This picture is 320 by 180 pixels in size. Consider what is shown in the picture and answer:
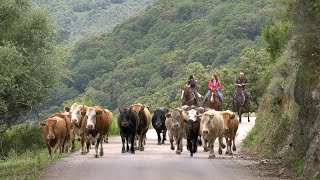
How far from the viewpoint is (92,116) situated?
24.5 metres

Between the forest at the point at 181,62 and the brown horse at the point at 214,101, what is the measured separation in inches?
84.0

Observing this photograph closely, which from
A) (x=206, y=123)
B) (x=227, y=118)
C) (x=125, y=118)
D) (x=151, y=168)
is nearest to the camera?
(x=151, y=168)

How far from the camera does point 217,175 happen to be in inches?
688

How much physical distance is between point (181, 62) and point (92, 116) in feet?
268

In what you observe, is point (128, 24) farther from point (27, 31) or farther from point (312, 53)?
point (312, 53)

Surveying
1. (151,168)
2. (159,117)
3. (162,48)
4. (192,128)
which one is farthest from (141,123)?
(162,48)

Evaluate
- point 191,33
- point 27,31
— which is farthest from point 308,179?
point 191,33

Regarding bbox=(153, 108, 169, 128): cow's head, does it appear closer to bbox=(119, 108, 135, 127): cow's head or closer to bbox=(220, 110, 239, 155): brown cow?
bbox=(119, 108, 135, 127): cow's head

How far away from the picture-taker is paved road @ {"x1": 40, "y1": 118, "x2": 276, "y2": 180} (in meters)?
17.3

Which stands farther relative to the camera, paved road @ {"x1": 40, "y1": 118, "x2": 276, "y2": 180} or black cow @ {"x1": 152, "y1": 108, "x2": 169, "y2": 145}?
black cow @ {"x1": 152, "y1": 108, "x2": 169, "y2": 145}

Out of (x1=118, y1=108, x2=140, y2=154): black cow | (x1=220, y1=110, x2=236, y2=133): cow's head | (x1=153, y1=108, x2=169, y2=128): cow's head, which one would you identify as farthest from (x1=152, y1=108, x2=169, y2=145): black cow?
(x1=220, y1=110, x2=236, y2=133): cow's head

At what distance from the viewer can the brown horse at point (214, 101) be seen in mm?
32894

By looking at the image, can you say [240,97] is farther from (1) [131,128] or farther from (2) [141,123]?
(1) [131,128]

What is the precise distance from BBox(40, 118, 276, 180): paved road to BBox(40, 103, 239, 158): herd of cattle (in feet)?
2.56
